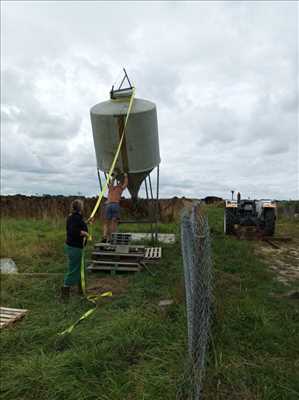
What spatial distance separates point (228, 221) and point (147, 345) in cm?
820

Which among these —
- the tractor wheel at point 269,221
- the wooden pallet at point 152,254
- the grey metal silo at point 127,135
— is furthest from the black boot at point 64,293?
the tractor wheel at point 269,221

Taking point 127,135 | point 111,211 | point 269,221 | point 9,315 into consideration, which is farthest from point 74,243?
point 269,221

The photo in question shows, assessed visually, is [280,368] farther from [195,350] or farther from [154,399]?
[154,399]

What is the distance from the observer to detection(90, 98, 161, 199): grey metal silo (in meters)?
8.22

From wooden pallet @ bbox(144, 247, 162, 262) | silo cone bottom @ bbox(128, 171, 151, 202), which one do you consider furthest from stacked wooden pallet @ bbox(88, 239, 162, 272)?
silo cone bottom @ bbox(128, 171, 151, 202)

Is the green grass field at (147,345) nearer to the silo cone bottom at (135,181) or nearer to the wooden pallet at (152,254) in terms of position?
the wooden pallet at (152,254)

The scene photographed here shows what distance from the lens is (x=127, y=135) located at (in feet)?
27.1

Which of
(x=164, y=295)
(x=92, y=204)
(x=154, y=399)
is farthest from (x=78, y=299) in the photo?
(x=92, y=204)

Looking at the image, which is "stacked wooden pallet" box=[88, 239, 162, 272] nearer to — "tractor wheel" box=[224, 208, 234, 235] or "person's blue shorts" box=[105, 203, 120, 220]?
"person's blue shorts" box=[105, 203, 120, 220]

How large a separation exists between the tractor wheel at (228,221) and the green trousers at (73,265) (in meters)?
6.52

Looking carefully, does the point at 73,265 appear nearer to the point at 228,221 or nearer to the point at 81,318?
the point at 81,318

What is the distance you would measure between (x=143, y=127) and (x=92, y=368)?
240 inches

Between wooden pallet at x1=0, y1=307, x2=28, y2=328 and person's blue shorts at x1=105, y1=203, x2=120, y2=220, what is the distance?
3707mm

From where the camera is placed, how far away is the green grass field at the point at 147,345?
2832 millimetres
